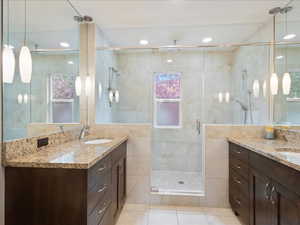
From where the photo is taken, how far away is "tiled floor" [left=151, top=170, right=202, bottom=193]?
2.71 metres

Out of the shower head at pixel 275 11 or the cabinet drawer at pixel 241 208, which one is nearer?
the cabinet drawer at pixel 241 208

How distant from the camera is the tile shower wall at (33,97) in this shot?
4.29ft

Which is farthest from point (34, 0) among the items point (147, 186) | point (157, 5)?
point (147, 186)

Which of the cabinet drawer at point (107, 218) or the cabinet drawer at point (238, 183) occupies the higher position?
the cabinet drawer at point (238, 183)

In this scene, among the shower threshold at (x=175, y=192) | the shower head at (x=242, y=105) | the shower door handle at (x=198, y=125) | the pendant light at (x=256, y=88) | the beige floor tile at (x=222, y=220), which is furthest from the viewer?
the shower door handle at (x=198, y=125)

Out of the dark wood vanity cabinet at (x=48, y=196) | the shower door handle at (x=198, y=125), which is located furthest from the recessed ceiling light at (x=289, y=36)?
the dark wood vanity cabinet at (x=48, y=196)

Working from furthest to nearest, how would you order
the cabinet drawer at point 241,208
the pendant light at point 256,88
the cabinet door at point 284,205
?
the pendant light at point 256,88 → the cabinet drawer at point 241,208 → the cabinet door at point 284,205

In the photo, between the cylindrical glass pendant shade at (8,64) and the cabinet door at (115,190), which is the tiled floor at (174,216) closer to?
the cabinet door at (115,190)

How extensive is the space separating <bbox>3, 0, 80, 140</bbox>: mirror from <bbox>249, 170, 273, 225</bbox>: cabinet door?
2030 mm

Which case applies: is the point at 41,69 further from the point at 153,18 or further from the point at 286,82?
the point at 286,82

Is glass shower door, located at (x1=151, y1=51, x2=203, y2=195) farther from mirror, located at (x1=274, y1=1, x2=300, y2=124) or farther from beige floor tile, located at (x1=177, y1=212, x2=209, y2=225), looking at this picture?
mirror, located at (x1=274, y1=1, x2=300, y2=124)

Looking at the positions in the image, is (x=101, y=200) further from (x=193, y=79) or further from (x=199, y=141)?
(x=193, y=79)

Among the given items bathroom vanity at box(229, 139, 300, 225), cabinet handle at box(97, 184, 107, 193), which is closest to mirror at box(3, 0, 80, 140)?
cabinet handle at box(97, 184, 107, 193)

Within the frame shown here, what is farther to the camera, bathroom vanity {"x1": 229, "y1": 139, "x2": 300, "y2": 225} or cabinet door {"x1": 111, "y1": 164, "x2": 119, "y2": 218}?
cabinet door {"x1": 111, "y1": 164, "x2": 119, "y2": 218}
